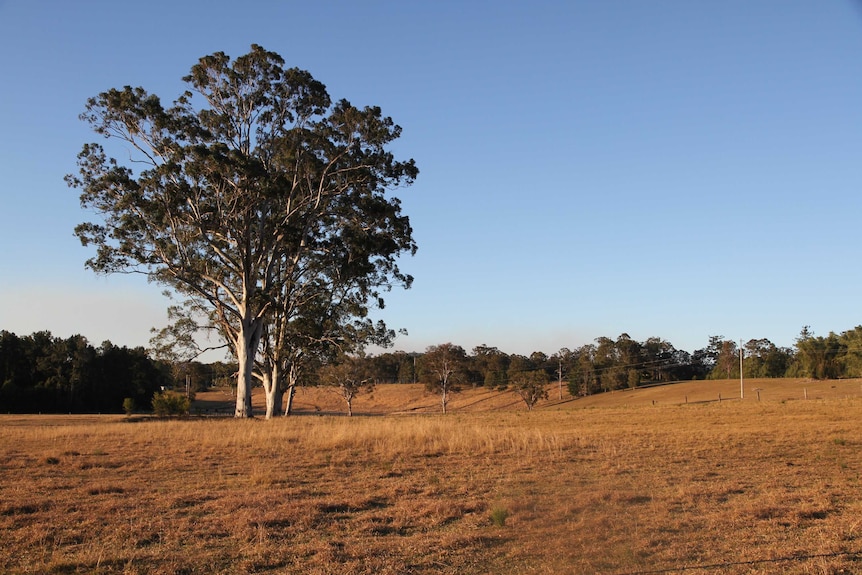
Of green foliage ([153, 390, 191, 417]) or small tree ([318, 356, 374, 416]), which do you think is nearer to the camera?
green foliage ([153, 390, 191, 417])

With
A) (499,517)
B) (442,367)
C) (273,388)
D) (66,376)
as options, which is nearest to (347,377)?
(442,367)

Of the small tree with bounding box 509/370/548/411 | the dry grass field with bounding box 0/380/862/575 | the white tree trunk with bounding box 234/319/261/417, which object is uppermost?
the white tree trunk with bounding box 234/319/261/417

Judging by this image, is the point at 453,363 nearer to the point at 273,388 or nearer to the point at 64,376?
the point at 64,376

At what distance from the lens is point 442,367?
9100 cm

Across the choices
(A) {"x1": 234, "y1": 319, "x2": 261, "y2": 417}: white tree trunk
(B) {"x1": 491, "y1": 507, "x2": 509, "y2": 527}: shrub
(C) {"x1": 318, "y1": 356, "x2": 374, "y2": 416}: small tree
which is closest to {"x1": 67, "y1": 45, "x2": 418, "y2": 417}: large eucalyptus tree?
(A) {"x1": 234, "y1": 319, "x2": 261, "y2": 417}: white tree trunk

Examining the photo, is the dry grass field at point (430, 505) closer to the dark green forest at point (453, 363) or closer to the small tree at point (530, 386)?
the dark green forest at point (453, 363)

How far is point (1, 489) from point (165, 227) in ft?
77.2

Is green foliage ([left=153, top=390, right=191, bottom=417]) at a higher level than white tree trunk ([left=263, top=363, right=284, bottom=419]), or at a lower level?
lower

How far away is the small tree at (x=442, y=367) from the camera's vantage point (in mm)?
89938

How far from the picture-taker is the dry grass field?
6.93m

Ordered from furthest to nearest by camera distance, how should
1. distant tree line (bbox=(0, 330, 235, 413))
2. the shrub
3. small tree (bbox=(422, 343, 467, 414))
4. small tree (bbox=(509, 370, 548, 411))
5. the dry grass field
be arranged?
small tree (bbox=(422, 343, 467, 414)) < small tree (bbox=(509, 370, 548, 411)) < distant tree line (bbox=(0, 330, 235, 413)) < the shrub < the dry grass field

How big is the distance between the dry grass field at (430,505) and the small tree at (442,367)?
70193 mm

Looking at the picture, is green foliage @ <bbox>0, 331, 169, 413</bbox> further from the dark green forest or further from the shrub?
the shrub

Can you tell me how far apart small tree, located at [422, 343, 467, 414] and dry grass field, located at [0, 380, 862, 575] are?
70193mm
